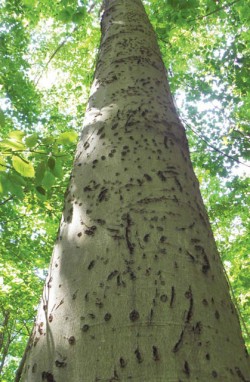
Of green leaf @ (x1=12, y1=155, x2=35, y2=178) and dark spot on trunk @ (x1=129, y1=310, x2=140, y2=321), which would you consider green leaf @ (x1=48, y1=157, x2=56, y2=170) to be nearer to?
green leaf @ (x1=12, y1=155, x2=35, y2=178)

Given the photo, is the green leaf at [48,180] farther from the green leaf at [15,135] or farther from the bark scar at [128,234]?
the bark scar at [128,234]

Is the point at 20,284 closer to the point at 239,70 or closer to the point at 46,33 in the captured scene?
the point at 239,70

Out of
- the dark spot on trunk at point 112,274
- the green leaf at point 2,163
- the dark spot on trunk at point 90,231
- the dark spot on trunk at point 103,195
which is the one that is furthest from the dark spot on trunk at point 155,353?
the green leaf at point 2,163

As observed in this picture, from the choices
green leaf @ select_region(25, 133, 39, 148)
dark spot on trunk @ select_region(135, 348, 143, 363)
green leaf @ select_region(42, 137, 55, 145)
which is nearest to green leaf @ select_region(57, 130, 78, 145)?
green leaf @ select_region(42, 137, 55, 145)

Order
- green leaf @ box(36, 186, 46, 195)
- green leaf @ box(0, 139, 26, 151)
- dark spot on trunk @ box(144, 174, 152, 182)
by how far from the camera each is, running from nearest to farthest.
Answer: dark spot on trunk @ box(144, 174, 152, 182) < green leaf @ box(0, 139, 26, 151) < green leaf @ box(36, 186, 46, 195)

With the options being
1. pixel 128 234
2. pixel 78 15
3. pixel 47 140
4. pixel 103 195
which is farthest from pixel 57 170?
pixel 78 15

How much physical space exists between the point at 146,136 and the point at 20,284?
20.3 feet

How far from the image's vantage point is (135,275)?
33.7 inches

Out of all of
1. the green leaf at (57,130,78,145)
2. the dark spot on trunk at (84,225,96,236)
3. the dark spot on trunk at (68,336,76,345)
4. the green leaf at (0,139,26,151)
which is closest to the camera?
the dark spot on trunk at (68,336,76,345)

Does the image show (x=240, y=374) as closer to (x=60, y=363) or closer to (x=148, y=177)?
(x=60, y=363)

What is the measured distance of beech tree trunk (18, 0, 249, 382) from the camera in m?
0.71

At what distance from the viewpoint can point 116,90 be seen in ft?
5.64

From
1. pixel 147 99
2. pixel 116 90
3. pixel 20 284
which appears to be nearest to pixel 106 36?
pixel 116 90

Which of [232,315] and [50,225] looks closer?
[232,315]
